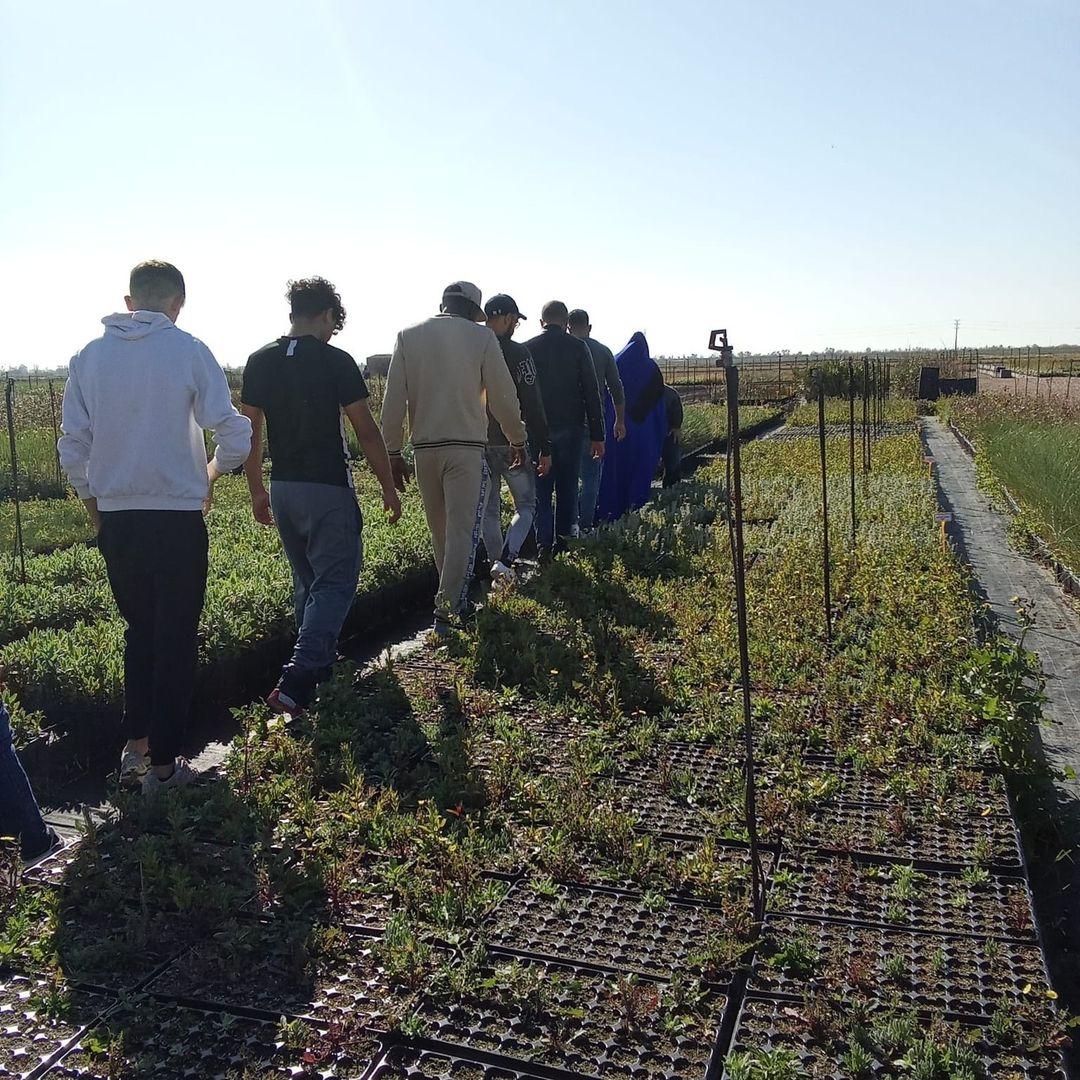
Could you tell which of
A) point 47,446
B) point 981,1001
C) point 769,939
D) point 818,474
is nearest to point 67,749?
point 769,939

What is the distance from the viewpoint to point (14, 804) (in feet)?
9.38

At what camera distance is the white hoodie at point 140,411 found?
10.4 feet

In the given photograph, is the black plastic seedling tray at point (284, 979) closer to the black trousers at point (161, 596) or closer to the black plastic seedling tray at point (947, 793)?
the black trousers at point (161, 596)

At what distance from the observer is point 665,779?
3.26m

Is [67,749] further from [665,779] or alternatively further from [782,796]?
[782,796]

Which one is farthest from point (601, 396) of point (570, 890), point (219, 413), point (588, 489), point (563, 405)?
point (570, 890)

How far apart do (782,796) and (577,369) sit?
163 inches

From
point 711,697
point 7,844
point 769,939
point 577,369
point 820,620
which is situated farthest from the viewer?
point 577,369

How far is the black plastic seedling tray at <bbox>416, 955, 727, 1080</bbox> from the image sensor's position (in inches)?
78.2

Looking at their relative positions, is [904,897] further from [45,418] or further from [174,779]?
[45,418]

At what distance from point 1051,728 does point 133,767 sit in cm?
340

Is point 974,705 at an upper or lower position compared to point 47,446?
lower

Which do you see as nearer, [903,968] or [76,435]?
[903,968]

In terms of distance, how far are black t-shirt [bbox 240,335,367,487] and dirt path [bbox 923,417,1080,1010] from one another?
9.13ft
